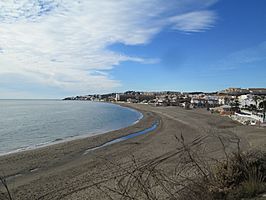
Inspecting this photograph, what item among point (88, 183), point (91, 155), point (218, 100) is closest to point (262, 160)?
point (88, 183)

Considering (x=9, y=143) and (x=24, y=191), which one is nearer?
(x=24, y=191)

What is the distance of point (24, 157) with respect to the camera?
17062 mm

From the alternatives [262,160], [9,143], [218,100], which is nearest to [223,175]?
[262,160]

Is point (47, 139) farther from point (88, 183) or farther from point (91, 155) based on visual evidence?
point (88, 183)

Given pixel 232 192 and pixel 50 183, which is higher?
pixel 232 192

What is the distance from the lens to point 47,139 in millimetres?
25594

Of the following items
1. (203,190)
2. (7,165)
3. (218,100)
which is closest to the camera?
(203,190)

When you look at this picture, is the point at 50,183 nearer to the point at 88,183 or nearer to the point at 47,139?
the point at 88,183

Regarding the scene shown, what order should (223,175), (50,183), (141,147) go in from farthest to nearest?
(141,147) → (50,183) → (223,175)

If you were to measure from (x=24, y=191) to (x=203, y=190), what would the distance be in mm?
8385

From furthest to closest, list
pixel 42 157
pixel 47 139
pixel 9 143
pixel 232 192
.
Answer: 1. pixel 47 139
2. pixel 9 143
3. pixel 42 157
4. pixel 232 192

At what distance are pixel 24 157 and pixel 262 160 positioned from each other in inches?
577

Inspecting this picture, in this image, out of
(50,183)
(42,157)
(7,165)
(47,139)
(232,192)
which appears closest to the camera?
(232,192)

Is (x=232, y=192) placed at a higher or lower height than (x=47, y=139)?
higher
